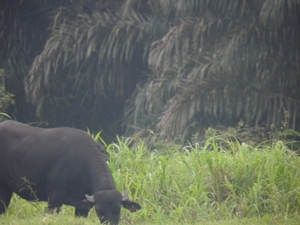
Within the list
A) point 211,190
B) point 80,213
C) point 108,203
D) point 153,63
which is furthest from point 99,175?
point 153,63

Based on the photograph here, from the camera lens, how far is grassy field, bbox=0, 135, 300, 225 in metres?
7.59

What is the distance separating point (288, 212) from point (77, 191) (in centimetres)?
242

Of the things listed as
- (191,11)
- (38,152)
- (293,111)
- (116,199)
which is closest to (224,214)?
(116,199)

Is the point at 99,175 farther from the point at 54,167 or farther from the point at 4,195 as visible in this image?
the point at 4,195

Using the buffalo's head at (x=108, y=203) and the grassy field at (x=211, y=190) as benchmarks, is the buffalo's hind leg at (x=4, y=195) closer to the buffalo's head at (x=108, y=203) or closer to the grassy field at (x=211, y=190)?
the grassy field at (x=211, y=190)

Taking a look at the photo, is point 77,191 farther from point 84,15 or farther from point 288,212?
point 84,15

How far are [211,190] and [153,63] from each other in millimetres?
6548

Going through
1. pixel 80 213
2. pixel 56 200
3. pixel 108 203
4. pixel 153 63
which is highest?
pixel 153 63

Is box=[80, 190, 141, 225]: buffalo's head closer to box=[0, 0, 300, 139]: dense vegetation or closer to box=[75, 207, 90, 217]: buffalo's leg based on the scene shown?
box=[75, 207, 90, 217]: buffalo's leg

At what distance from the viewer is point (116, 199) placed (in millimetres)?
6656

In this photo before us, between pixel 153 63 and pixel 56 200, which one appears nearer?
pixel 56 200

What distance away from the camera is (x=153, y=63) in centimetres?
1432

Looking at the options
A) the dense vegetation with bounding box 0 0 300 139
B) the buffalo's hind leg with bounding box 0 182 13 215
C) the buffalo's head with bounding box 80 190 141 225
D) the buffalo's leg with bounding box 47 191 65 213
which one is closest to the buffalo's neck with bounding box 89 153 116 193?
the buffalo's head with bounding box 80 190 141 225

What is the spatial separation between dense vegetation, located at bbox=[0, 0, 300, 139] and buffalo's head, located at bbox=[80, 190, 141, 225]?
6.18 meters
